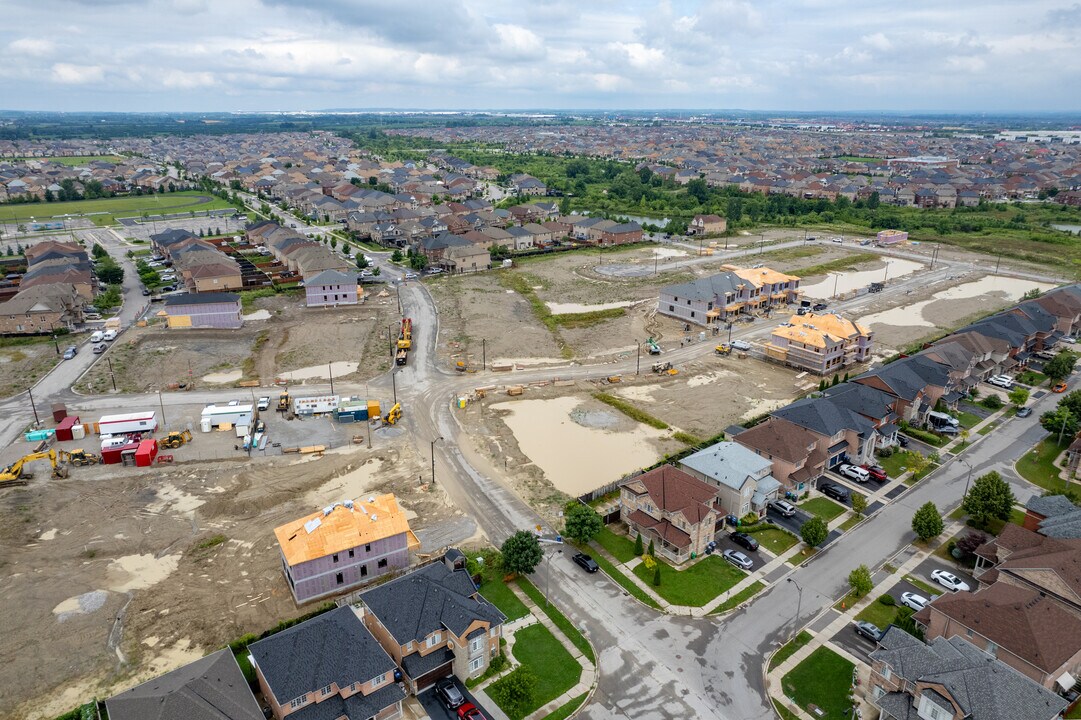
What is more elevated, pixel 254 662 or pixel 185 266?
pixel 185 266

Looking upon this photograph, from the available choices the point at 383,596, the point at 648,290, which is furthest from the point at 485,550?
the point at 648,290

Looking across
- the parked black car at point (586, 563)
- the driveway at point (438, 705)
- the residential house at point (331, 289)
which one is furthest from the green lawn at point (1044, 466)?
the residential house at point (331, 289)

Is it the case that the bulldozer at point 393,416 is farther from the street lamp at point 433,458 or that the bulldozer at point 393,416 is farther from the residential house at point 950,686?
the residential house at point 950,686

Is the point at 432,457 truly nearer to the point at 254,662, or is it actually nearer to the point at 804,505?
the point at 254,662

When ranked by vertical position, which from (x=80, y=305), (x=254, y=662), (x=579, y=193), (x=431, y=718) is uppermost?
(x=579, y=193)

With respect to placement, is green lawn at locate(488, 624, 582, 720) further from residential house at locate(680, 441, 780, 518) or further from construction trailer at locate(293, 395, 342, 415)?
construction trailer at locate(293, 395, 342, 415)
